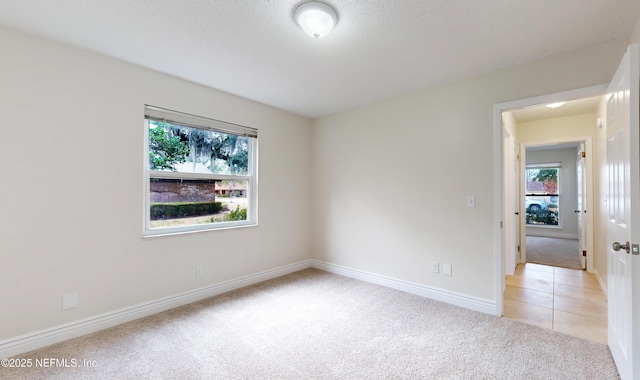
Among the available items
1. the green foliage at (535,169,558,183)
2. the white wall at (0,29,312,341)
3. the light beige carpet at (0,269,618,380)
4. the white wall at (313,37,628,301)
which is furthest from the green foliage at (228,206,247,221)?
the green foliage at (535,169,558,183)

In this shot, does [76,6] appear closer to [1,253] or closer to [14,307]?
[1,253]

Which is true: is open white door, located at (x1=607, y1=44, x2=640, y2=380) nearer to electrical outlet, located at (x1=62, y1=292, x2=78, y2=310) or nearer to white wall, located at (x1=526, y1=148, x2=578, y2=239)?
electrical outlet, located at (x1=62, y1=292, x2=78, y2=310)

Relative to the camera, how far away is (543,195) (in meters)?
7.96

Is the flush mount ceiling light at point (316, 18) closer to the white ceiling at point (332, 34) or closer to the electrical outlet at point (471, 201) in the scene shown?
the white ceiling at point (332, 34)

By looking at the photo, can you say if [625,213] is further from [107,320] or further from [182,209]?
[107,320]

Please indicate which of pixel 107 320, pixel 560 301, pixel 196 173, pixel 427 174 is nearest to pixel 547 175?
pixel 560 301

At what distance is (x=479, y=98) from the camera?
2.83 meters

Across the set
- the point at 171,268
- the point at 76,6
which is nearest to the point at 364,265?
the point at 171,268

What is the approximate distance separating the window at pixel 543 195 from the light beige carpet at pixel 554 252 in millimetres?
842

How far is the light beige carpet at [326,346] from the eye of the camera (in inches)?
73.2

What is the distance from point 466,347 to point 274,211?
2.68 metres

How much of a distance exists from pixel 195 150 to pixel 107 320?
181cm

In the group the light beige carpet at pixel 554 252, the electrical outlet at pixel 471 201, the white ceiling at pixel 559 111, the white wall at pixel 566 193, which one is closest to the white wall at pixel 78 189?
the electrical outlet at pixel 471 201

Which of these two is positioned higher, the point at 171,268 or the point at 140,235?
the point at 140,235
